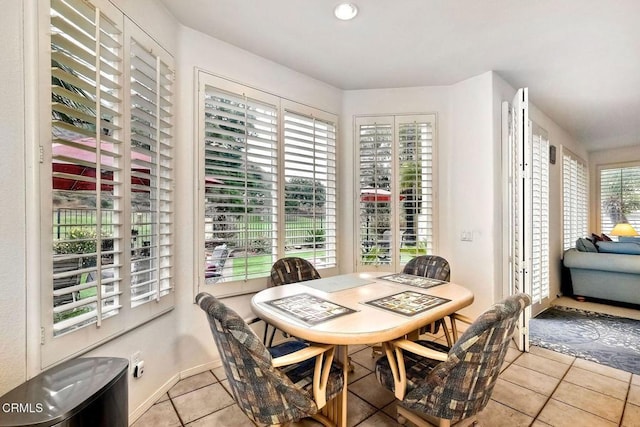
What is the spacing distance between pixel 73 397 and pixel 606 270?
594 centimetres

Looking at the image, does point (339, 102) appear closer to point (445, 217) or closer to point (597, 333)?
point (445, 217)

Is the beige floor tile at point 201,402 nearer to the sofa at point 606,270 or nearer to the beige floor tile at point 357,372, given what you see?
the beige floor tile at point 357,372

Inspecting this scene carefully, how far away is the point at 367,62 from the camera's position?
2922 millimetres

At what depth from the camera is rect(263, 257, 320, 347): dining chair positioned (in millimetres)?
2621

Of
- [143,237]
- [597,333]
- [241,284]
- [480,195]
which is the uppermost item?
[480,195]

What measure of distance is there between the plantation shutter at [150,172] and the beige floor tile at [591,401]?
297 centimetres

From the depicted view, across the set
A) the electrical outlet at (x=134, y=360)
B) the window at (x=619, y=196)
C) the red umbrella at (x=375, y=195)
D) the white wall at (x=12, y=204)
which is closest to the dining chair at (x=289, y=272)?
the electrical outlet at (x=134, y=360)

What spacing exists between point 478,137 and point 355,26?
5.88 ft

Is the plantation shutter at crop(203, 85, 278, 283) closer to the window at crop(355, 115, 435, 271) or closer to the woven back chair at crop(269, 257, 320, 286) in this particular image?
the woven back chair at crop(269, 257, 320, 286)

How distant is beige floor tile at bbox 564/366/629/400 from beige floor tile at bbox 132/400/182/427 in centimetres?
293

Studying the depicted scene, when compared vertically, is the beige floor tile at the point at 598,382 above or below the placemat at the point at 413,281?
below

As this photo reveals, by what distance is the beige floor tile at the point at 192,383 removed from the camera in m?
2.14

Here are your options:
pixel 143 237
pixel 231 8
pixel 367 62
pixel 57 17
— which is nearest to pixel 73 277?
pixel 143 237

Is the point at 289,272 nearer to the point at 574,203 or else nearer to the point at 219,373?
the point at 219,373
